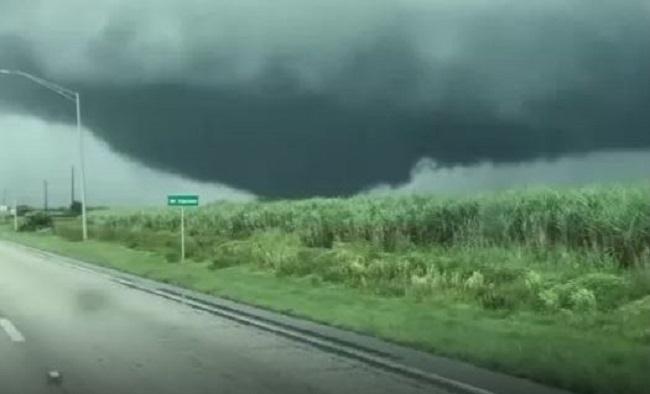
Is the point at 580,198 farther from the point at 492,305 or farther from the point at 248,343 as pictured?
the point at 248,343

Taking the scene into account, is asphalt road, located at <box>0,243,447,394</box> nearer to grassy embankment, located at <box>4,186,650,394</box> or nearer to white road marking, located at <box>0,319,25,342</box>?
white road marking, located at <box>0,319,25,342</box>

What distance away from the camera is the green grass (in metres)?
12.8

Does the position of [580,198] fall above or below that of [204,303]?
above

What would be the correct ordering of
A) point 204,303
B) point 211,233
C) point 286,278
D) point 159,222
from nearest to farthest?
point 204,303 → point 286,278 → point 211,233 → point 159,222

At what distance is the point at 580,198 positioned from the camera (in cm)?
3066

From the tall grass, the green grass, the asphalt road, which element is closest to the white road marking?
the asphalt road

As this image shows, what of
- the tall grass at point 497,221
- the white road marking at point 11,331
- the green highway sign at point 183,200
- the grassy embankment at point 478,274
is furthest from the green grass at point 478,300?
the white road marking at point 11,331

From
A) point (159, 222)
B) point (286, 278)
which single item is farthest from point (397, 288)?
point (159, 222)

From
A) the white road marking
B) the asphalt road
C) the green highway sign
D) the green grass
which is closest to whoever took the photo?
the asphalt road

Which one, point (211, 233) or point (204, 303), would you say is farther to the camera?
point (211, 233)

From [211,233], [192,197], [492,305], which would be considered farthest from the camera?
[211,233]

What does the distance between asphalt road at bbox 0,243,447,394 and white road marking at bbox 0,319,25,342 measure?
16 mm

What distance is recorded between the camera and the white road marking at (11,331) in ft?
53.8

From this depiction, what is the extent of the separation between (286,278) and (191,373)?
1631cm
